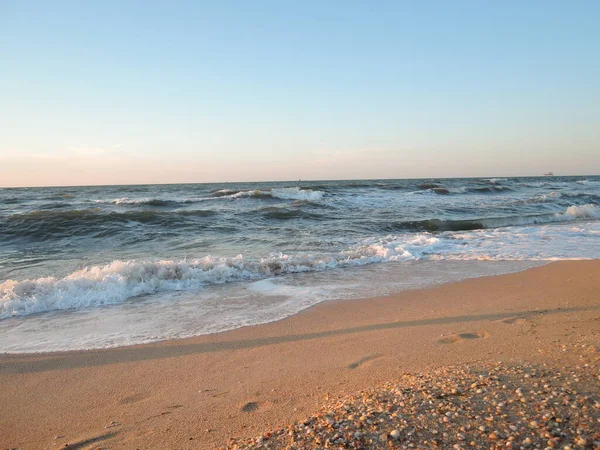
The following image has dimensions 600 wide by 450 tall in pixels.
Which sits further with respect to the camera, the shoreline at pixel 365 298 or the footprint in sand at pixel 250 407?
the shoreline at pixel 365 298

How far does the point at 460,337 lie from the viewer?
12.9 ft

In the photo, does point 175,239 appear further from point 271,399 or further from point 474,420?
point 474,420

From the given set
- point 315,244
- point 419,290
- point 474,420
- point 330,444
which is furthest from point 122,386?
point 315,244

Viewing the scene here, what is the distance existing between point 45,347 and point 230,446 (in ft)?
9.79

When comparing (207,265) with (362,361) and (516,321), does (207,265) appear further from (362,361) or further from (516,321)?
(516,321)

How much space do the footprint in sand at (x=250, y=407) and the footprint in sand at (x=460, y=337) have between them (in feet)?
6.62

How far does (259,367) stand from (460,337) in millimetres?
2062

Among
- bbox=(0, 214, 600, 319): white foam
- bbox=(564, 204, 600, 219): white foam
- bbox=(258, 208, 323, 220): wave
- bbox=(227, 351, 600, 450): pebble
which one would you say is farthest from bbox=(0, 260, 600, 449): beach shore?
bbox=(564, 204, 600, 219): white foam

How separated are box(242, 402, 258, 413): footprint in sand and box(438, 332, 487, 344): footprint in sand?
6.62 ft

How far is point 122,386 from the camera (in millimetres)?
3217

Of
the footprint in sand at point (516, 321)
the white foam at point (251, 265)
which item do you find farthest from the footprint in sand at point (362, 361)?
the white foam at point (251, 265)

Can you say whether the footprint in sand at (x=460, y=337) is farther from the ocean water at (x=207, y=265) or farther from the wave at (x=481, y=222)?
the wave at (x=481, y=222)

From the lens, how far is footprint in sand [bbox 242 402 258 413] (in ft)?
8.87

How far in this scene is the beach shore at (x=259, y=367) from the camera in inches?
102
